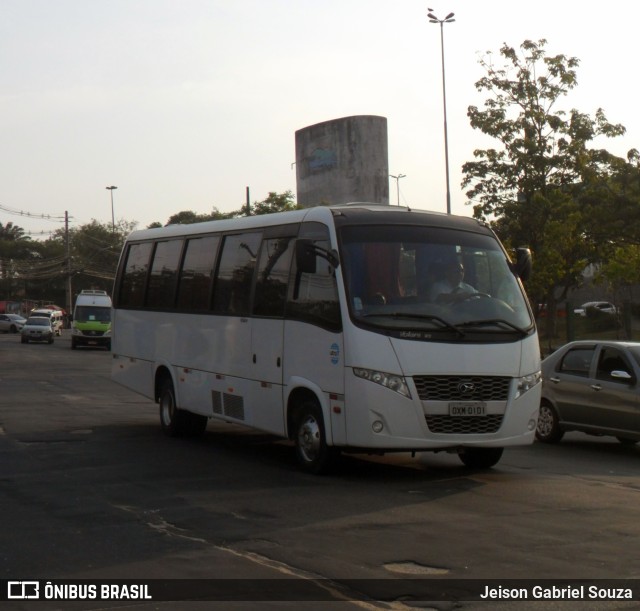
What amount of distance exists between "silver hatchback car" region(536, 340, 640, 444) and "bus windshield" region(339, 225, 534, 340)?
3124 millimetres

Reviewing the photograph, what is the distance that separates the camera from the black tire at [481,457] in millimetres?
12086

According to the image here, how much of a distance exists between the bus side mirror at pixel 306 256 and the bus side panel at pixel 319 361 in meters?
0.62

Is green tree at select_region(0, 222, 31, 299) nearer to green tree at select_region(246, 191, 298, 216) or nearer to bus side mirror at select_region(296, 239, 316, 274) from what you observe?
green tree at select_region(246, 191, 298, 216)

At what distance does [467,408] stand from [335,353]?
1392 mm

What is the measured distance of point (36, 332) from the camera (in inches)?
2442

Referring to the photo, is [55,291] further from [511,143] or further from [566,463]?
[566,463]

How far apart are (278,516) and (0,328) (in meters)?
84.4

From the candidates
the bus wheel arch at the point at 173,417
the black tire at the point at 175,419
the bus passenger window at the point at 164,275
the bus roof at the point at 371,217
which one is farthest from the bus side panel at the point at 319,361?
the bus passenger window at the point at 164,275

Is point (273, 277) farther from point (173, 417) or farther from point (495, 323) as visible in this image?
point (173, 417)

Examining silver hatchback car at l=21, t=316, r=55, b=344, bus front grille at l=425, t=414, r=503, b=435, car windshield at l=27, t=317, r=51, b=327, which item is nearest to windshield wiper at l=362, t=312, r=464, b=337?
bus front grille at l=425, t=414, r=503, b=435

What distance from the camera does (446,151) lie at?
50.9m

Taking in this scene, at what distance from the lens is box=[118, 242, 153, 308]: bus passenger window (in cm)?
1683

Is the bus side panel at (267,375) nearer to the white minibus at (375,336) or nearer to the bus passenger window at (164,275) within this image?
the white minibus at (375,336)

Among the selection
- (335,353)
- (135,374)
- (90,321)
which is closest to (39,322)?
(90,321)
